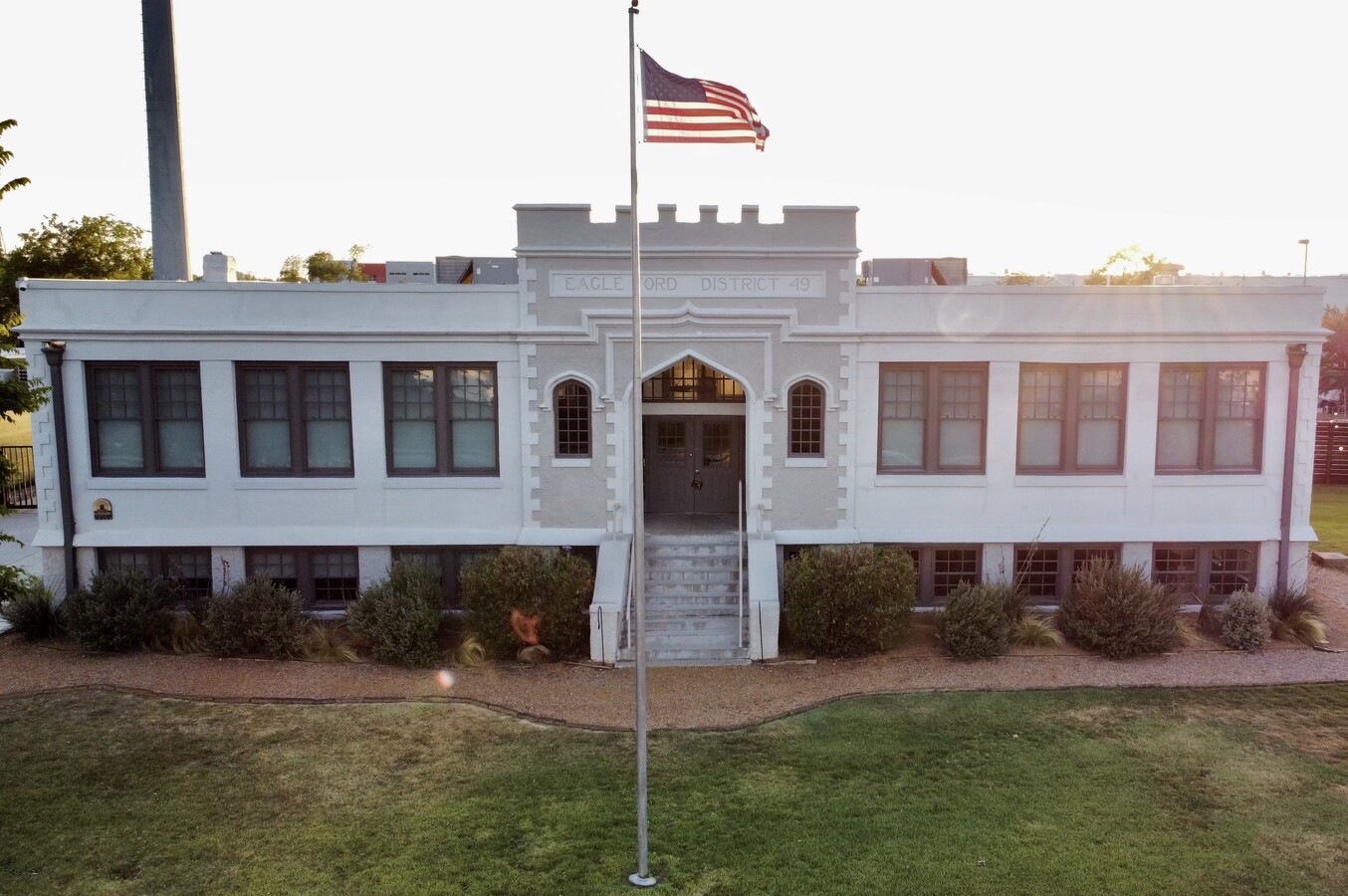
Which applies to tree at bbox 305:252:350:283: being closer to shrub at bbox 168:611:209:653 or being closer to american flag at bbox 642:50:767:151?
shrub at bbox 168:611:209:653

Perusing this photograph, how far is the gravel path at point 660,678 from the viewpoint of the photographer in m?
13.5

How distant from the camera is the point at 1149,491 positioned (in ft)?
57.7

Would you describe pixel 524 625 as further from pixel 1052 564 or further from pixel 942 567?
pixel 1052 564

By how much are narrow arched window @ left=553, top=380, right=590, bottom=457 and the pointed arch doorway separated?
175cm

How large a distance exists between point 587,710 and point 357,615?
16.3 feet

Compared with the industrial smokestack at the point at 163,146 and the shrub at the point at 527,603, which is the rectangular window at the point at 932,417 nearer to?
the shrub at the point at 527,603

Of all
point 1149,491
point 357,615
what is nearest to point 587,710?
point 357,615

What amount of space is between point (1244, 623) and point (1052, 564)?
3.34m

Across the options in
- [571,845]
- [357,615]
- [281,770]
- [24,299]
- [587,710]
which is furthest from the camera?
[24,299]

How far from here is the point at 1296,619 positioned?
16406 millimetres

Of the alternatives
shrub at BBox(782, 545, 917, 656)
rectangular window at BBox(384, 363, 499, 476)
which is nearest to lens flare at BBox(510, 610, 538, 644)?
rectangular window at BBox(384, 363, 499, 476)

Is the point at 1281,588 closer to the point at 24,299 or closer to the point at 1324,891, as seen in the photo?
the point at 1324,891

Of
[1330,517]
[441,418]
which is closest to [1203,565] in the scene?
[1330,517]

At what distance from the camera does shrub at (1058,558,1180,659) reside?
15281mm
